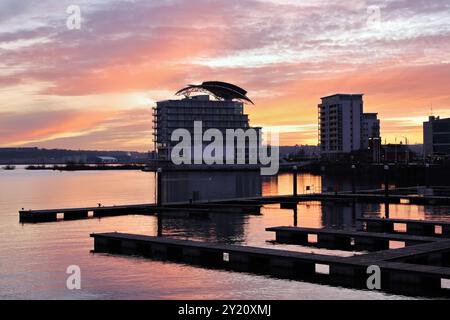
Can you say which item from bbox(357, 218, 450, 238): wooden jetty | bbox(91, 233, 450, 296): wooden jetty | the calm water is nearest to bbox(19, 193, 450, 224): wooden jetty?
bbox(357, 218, 450, 238): wooden jetty

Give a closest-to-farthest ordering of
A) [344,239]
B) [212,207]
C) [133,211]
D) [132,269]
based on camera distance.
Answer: [132,269] → [344,239] → [133,211] → [212,207]

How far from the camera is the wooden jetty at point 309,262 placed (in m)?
29.9

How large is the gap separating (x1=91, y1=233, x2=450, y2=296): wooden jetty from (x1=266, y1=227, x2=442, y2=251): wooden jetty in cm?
368

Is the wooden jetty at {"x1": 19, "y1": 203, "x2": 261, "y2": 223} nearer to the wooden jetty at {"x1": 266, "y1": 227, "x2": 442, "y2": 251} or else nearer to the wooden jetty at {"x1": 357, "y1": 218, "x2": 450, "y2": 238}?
the wooden jetty at {"x1": 357, "y1": 218, "x2": 450, "y2": 238}

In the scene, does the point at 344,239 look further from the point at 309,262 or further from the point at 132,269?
the point at 132,269

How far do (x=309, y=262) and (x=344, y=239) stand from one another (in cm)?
1360

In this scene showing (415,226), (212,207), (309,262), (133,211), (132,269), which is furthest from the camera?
(212,207)

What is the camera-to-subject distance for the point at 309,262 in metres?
33.4

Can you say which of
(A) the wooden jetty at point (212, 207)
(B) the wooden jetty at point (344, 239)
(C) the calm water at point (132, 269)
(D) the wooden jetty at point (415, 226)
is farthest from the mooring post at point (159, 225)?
(D) the wooden jetty at point (415, 226)

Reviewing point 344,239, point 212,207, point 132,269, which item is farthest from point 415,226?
point 132,269

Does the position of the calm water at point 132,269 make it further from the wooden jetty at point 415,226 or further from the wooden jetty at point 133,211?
the wooden jetty at point 415,226

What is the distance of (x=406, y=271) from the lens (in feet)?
98.3
